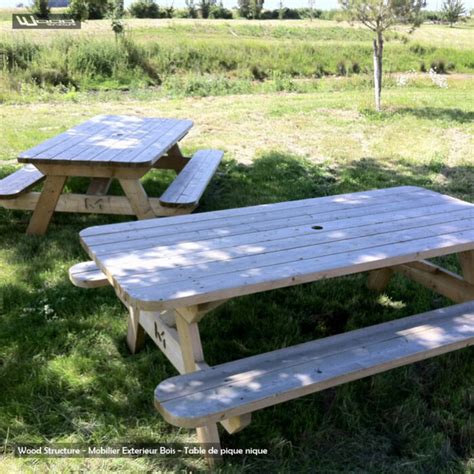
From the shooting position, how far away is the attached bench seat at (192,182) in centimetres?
390

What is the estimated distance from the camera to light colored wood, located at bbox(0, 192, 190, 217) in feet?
13.6

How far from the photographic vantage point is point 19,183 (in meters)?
4.24

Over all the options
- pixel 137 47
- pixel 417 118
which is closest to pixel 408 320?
pixel 417 118

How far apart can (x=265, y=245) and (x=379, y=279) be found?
53.4 inches

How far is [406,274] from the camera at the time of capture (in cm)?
323

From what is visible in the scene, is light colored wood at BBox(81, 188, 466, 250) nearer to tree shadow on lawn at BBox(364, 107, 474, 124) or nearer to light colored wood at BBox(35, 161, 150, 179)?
light colored wood at BBox(35, 161, 150, 179)

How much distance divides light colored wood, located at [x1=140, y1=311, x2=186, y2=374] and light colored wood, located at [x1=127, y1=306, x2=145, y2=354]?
0.15ft

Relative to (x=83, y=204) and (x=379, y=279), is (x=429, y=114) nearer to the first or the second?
(x=379, y=279)

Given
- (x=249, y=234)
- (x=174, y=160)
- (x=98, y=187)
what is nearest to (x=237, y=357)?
(x=249, y=234)

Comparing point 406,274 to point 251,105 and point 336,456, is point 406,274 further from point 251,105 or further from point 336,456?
point 251,105

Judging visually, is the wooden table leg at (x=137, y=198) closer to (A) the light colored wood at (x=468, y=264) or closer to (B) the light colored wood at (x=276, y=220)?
(B) the light colored wood at (x=276, y=220)

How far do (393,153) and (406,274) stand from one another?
13.2ft

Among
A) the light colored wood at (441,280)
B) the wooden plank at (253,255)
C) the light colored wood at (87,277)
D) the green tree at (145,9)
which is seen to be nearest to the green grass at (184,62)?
the light colored wood at (87,277)

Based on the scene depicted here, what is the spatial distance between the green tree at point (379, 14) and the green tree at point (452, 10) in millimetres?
51851
